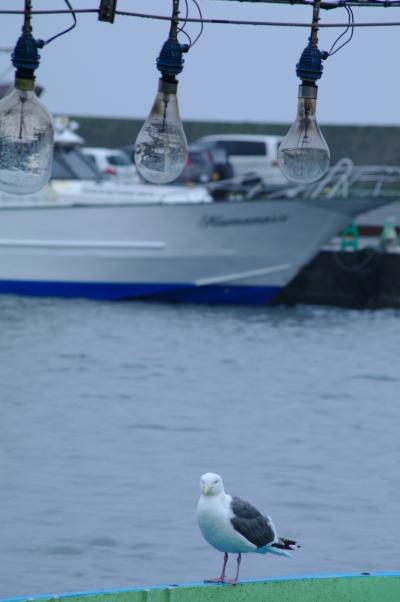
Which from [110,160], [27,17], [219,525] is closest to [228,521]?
[219,525]

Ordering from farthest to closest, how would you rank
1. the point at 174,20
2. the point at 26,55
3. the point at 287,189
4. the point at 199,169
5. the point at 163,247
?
the point at 199,169 < the point at 287,189 < the point at 163,247 < the point at 174,20 < the point at 26,55

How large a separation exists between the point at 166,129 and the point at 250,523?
294cm

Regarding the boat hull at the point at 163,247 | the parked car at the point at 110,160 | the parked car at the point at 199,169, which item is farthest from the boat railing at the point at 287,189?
the parked car at the point at 110,160

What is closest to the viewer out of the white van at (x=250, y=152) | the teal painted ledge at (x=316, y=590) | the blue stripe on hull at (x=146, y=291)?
the teal painted ledge at (x=316, y=590)

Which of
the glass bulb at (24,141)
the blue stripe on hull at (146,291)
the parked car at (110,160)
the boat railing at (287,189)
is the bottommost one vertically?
the blue stripe on hull at (146,291)

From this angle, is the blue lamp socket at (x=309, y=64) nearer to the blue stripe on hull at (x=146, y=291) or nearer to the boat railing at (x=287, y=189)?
the boat railing at (x=287, y=189)

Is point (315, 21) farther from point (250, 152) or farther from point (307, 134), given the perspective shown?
point (250, 152)

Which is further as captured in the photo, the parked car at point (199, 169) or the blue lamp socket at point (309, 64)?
the parked car at point (199, 169)

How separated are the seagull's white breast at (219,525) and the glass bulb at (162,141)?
8.77ft

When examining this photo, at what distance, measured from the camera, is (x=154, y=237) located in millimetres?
26719

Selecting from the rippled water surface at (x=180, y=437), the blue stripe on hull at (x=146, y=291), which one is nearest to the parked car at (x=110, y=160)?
the blue stripe on hull at (x=146, y=291)

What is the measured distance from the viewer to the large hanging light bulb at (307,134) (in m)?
4.87

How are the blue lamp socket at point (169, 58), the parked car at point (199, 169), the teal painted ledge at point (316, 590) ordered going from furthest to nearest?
the parked car at point (199, 169)
the teal painted ledge at point (316, 590)
the blue lamp socket at point (169, 58)

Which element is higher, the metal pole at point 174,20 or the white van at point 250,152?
the metal pole at point 174,20
